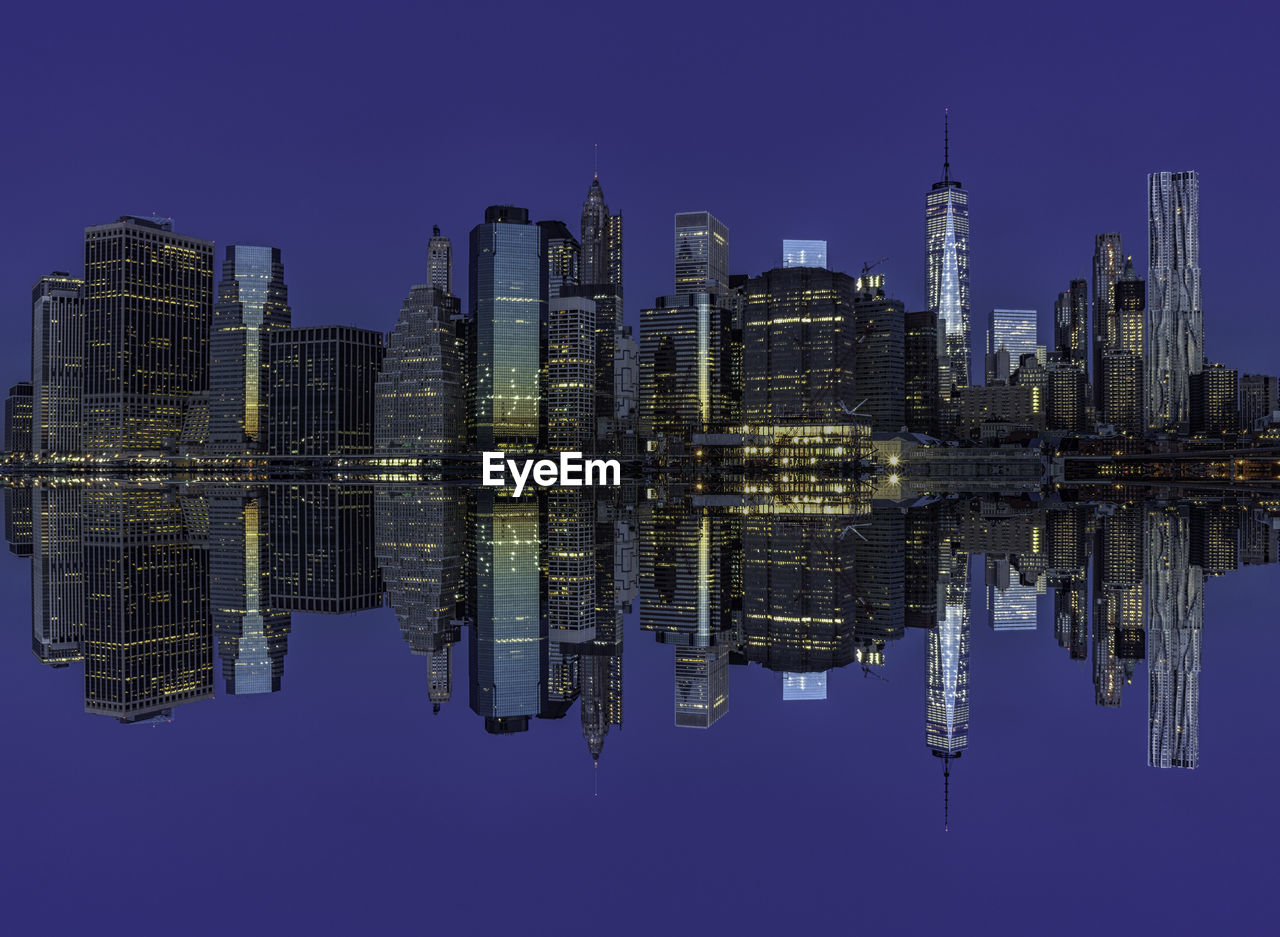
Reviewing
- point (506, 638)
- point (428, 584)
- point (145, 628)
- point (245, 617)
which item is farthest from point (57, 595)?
point (506, 638)

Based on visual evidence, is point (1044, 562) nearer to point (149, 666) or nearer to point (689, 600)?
point (689, 600)

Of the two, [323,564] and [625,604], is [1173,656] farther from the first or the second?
[323,564]

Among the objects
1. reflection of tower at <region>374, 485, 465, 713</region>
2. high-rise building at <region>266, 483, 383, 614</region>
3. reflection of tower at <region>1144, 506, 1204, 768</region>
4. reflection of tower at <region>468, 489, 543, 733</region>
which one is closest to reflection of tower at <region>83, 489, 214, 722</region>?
high-rise building at <region>266, 483, 383, 614</region>

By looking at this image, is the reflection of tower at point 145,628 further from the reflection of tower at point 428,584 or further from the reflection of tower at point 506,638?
the reflection of tower at point 506,638

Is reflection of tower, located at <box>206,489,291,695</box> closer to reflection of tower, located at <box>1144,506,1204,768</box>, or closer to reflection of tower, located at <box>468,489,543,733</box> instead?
reflection of tower, located at <box>468,489,543,733</box>

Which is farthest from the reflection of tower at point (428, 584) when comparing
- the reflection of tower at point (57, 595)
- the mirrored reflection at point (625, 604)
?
the reflection of tower at point (57, 595)

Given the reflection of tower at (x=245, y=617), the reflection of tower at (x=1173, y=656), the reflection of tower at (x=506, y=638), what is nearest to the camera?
the reflection of tower at (x=1173, y=656)
